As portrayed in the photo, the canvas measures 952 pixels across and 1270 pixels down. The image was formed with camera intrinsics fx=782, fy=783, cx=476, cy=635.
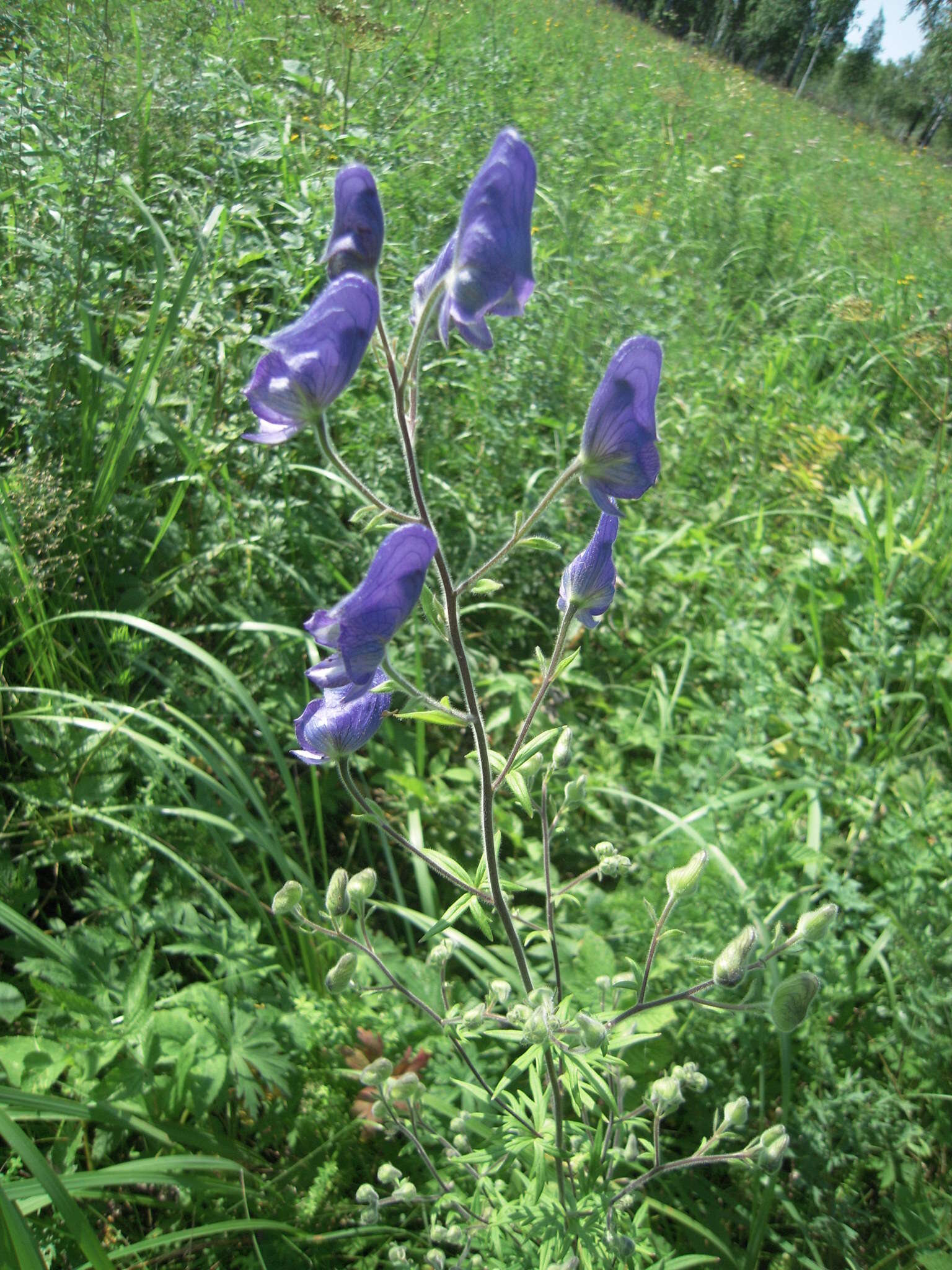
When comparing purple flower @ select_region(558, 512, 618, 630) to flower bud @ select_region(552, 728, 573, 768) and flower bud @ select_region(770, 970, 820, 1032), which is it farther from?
flower bud @ select_region(770, 970, 820, 1032)

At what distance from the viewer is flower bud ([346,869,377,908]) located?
1.26 m

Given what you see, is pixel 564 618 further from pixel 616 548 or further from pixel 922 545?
pixel 922 545

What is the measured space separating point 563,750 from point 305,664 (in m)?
1.28

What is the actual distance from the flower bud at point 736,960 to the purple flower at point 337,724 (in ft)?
1.99

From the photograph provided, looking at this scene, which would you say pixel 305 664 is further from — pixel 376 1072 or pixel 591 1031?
pixel 591 1031

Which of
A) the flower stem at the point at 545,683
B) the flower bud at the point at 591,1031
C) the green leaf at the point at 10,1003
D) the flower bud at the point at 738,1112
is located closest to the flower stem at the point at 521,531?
the flower stem at the point at 545,683

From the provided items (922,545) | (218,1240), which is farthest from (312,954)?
(922,545)

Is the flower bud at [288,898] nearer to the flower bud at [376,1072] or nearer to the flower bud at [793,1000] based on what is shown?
the flower bud at [376,1072]

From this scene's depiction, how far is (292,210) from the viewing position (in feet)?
10.1

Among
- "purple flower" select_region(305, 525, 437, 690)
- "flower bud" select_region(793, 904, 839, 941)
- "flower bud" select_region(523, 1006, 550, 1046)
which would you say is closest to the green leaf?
"flower bud" select_region(523, 1006, 550, 1046)

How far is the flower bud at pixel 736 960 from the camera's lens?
43.4 inches

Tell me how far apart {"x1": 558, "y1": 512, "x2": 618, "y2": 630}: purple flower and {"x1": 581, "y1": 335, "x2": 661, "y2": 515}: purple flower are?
9 cm

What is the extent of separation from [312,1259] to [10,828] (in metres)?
1.24

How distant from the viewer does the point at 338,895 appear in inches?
49.6
